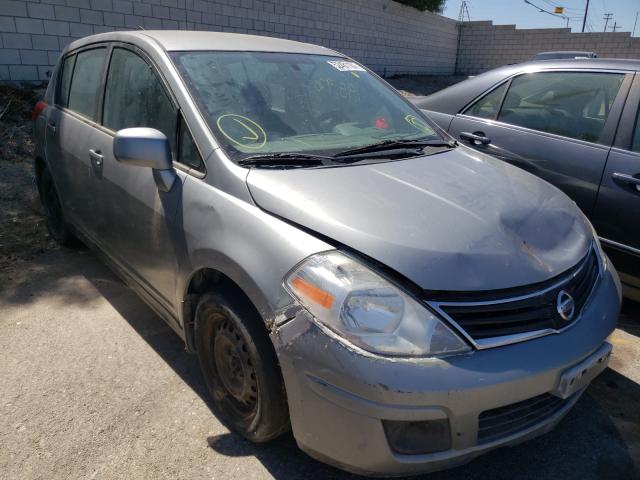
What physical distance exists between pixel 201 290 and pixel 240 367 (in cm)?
41

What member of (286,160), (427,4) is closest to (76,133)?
(286,160)

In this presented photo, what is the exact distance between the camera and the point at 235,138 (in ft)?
7.61

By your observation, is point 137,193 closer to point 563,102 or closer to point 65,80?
point 65,80

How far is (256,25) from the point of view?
11969 millimetres

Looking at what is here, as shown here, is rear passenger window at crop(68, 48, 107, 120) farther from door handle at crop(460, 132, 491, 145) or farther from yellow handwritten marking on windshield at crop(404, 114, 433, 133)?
door handle at crop(460, 132, 491, 145)

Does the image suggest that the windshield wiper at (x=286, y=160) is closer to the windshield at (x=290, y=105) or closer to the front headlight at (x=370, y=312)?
the windshield at (x=290, y=105)

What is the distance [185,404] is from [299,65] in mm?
1968

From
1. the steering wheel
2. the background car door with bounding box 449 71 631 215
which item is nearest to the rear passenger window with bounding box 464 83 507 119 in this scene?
the background car door with bounding box 449 71 631 215

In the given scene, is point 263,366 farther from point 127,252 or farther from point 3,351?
point 3,351

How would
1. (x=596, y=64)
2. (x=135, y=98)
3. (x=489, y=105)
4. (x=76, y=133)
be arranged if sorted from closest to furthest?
(x=135, y=98) → (x=76, y=133) → (x=596, y=64) → (x=489, y=105)

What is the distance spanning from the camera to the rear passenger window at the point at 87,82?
3.29 metres

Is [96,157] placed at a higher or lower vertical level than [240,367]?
higher

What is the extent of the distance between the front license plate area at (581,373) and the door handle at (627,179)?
4.75 ft

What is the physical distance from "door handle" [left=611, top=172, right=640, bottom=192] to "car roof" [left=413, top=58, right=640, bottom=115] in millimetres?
805
